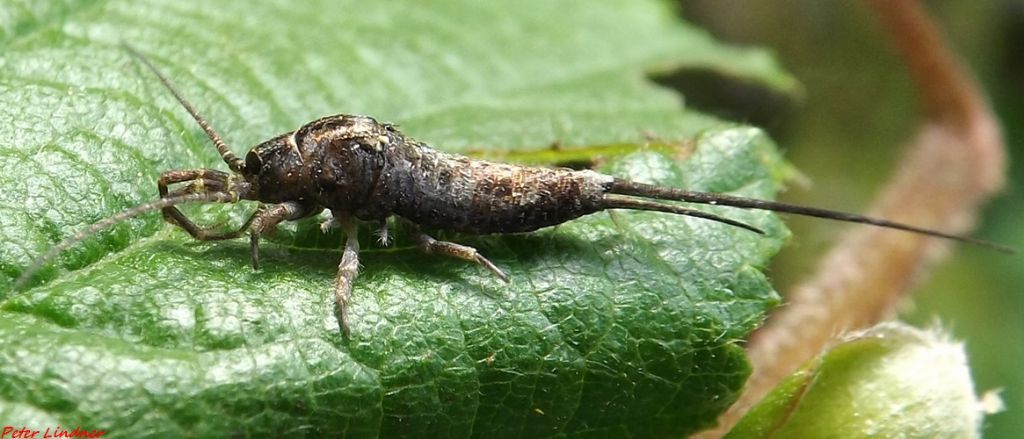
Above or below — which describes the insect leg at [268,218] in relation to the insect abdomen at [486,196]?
below

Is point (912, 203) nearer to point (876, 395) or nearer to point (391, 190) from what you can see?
point (876, 395)

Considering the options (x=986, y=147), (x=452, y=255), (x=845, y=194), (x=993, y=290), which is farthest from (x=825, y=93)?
(x=452, y=255)

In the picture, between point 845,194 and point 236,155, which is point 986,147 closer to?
point 845,194

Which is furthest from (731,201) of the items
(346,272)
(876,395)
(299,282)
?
(299,282)

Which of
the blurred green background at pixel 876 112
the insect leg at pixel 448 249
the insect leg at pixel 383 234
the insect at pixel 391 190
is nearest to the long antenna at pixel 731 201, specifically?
the insect at pixel 391 190

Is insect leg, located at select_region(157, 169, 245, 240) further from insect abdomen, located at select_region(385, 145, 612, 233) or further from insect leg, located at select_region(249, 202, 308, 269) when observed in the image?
insect abdomen, located at select_region(385, 145, 612, 233)

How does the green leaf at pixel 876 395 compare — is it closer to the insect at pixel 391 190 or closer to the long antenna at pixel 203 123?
the insect at pixel 391 190
